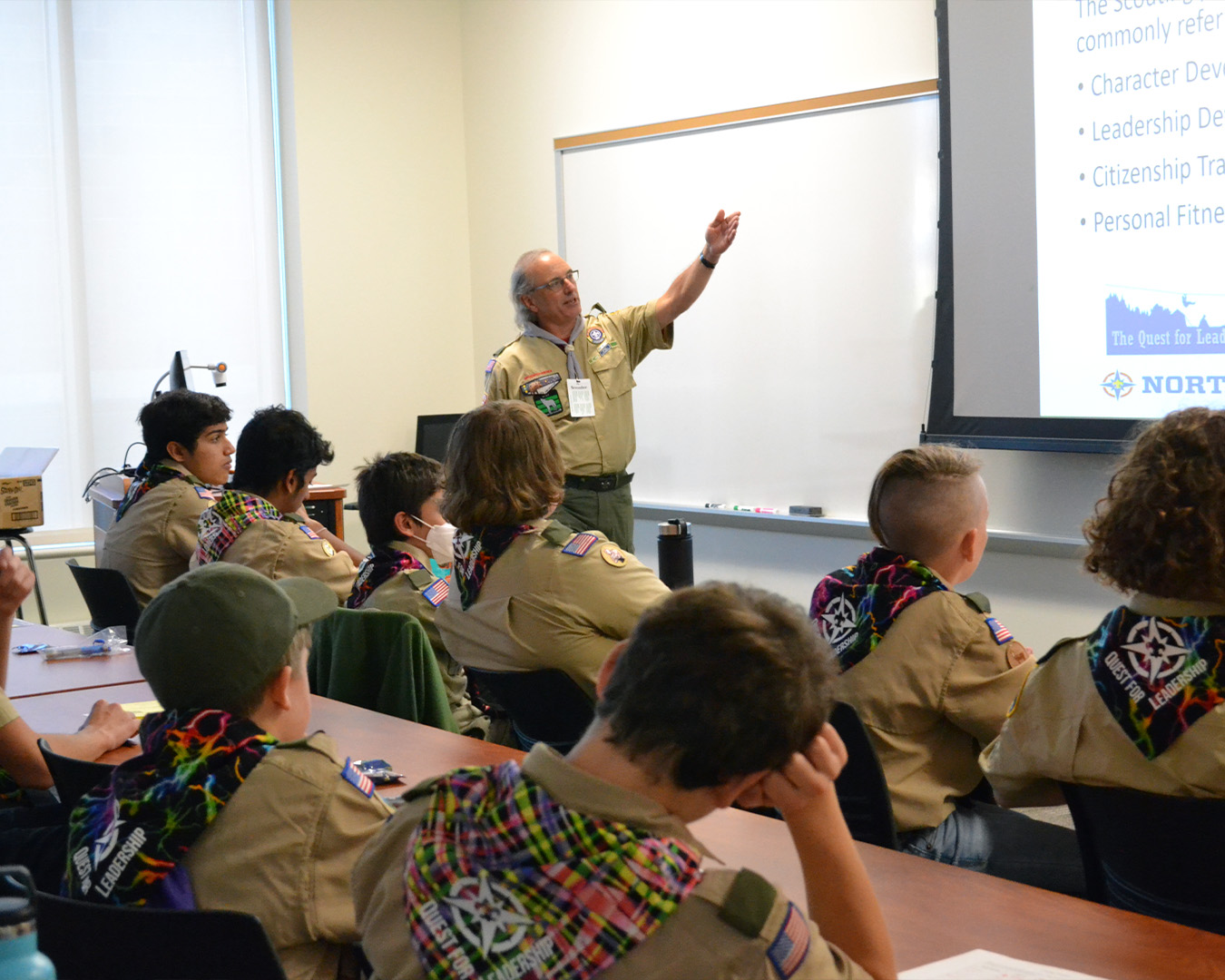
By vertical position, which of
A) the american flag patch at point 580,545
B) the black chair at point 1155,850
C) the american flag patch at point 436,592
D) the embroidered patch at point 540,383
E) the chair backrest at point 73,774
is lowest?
the black chair at point 1155,850

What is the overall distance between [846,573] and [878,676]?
0.21 metres

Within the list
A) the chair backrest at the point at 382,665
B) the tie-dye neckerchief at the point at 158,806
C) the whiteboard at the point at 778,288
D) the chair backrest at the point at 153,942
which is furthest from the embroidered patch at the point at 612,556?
the whiteboard at the point at 778,288

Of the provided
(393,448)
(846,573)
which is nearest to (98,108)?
(393,448)

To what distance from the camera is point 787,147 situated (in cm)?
502

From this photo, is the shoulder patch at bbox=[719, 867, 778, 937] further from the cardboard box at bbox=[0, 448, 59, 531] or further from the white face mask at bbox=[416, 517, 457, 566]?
the cardboard box at bbox=[0, 448, 59, 531]

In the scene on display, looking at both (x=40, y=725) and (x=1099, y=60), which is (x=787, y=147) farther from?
(x=40, y=725)

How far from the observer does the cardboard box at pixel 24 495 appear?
4926 millimetres

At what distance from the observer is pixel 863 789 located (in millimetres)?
1870

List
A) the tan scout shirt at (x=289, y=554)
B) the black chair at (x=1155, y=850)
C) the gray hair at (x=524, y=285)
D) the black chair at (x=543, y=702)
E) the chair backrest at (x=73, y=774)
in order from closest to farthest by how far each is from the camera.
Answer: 1. the black chair at (x=1155, y=850)
2. the chair backrest at (x=73, y=774)
3. the black chair at (x=543, y=702)
4. the tan scout shirt at (x=289, y=554)
5. the gray hair at (x=524, y=285)

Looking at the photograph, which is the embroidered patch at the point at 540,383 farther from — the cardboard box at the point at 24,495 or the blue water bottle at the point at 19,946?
the blue water bottle at the point at 19,946

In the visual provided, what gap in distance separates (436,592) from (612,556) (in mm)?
596

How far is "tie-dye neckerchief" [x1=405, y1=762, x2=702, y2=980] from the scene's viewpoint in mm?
940

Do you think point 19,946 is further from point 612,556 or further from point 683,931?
point 612,556

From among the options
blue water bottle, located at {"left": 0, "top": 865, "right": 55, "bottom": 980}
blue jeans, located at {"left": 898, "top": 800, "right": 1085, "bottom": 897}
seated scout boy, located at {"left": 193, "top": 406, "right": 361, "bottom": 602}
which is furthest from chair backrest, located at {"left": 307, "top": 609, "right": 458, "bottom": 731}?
blue water bottle, located at {"left": 0, "top": 865, "right": 55, "bottom": 980}
